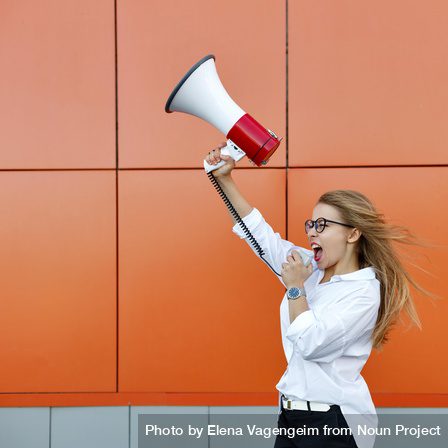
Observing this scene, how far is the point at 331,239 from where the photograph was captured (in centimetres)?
228

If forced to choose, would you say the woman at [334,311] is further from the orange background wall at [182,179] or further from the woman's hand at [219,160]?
the orange background wall at [182,179]

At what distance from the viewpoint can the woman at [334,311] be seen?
2102 mm

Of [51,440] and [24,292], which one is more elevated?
[24,292]

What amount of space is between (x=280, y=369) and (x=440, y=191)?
1.33 m

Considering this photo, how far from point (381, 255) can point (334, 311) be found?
35 cm

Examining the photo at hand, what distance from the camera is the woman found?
2102 mm

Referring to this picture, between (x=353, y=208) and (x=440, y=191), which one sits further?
(x=440, y=191)

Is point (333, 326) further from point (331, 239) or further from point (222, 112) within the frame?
point (222, 112)

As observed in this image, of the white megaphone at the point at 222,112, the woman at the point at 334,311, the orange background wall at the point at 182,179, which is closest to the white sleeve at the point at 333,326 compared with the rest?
the woman at the point at 334,311

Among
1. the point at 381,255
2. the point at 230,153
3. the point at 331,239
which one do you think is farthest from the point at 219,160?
the point at 381,255

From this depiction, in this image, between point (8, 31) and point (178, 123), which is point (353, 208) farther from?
point (8, 31)

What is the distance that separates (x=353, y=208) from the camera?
7.43ft

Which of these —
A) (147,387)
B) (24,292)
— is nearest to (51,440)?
(147,387)

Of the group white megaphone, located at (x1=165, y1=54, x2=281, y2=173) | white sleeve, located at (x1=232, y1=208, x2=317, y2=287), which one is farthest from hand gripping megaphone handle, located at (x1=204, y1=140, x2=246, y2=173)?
white sleeve, located at (x1=232, y1=208, x2=317, y2=287)
